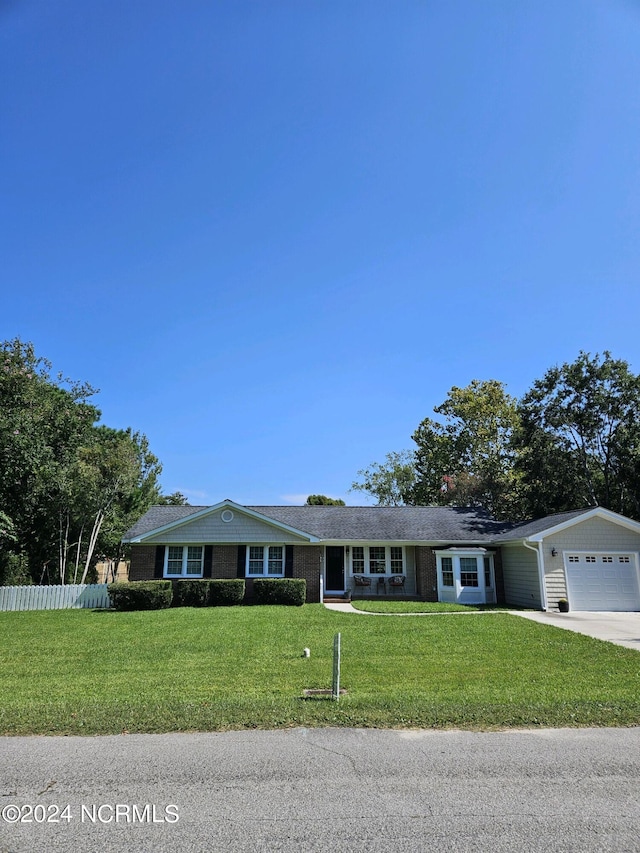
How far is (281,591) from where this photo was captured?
2003 centimetres

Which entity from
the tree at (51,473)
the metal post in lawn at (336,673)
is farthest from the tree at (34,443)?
the metal post in lawn at (336,673)

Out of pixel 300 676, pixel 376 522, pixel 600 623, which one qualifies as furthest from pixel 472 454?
pixel 300 676

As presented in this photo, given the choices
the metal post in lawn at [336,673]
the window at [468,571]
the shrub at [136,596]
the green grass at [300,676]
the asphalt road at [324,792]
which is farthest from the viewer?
the window at [468,571]

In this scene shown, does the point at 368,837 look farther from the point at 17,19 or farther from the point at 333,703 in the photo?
the point at 17,19

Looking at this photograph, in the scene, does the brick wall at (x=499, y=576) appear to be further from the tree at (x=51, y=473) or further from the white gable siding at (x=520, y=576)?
the tree at (x=51, y=473)

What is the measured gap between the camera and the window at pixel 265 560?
71.4 ft

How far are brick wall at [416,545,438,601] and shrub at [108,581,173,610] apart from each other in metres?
10.7

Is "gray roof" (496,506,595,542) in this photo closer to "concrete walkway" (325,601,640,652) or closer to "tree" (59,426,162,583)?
"concrete walkway" (325,601,640,652)

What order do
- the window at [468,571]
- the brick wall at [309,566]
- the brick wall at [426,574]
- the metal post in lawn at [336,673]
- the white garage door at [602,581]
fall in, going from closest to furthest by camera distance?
1. the metal post in lawn at [336,673]
2. the white garage door at [602,581]
3. the window at [468,571]
4. the brick wall at [309,566]
5. the brick wall at [426,574]

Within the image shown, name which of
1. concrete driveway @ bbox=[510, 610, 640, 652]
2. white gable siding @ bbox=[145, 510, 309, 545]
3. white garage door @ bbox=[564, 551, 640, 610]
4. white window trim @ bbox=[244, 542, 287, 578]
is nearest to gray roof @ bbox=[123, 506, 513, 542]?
white gable siding @ bbox=[145, 510, 309, 545]

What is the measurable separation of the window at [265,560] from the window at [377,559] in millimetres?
3428

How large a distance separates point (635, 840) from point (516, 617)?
13.7 meters

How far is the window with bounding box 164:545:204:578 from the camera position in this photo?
21703 millimetres

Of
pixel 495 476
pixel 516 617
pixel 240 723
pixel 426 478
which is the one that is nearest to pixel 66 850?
pixel 240 723
